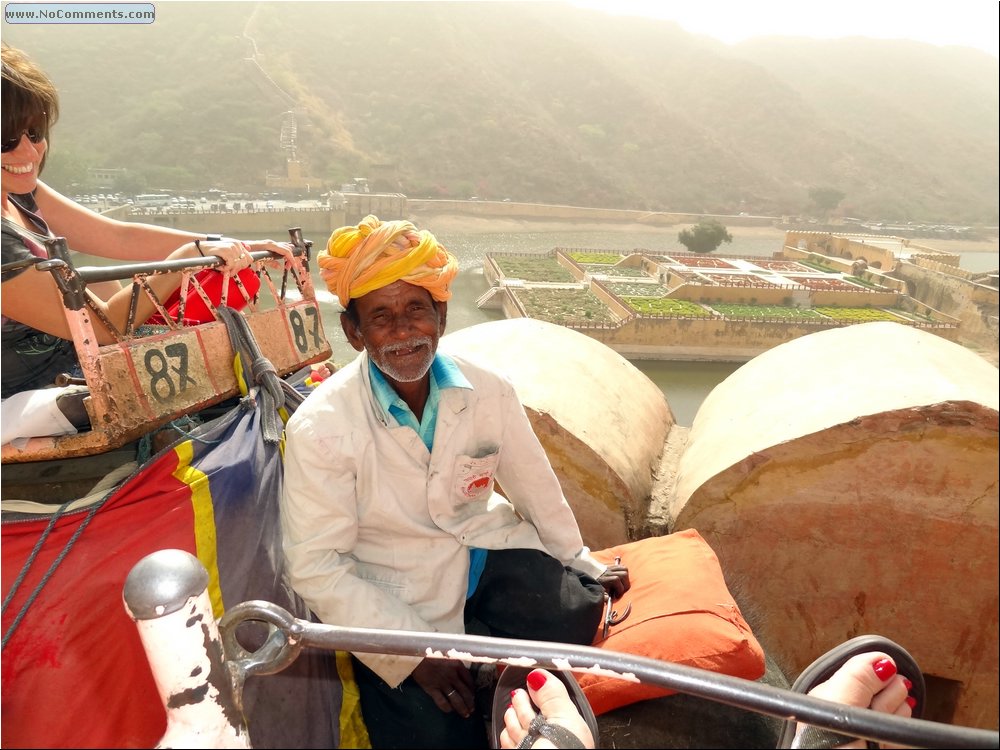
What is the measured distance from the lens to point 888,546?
2.42m

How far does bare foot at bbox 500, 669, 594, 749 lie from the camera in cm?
79

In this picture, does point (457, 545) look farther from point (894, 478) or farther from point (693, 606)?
point (894, 478)

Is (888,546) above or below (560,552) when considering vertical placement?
below

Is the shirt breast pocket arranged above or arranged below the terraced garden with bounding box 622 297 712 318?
above

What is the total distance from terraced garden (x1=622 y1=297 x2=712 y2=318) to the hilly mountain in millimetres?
21632

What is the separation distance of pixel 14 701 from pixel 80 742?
1.77 feet

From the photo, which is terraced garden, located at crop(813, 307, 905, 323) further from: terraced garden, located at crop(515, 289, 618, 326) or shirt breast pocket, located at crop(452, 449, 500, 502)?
shirt breast pocket, located at crop(452, 449, 500, 502)

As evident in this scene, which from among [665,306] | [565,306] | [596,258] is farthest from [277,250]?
[596,258]

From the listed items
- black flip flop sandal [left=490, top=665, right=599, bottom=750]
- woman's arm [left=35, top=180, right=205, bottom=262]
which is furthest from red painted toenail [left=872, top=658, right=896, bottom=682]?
woman's arm [left=35, top=180, right=205, bottom=262]

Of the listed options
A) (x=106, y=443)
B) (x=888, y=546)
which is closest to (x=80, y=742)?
(x=106, y=443)

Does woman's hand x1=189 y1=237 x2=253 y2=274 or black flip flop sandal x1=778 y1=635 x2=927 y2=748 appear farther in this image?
woman's hand x1=189 y1=237 x2=253 y2=274

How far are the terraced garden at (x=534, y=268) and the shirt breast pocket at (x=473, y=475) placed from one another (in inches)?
941

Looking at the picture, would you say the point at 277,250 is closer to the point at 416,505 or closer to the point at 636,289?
the point at 416,505

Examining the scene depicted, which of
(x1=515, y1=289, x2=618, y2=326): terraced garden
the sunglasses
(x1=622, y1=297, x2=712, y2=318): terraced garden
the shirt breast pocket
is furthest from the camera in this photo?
(x1=622, y1=297, x2=712, y2=318): terraced garden
